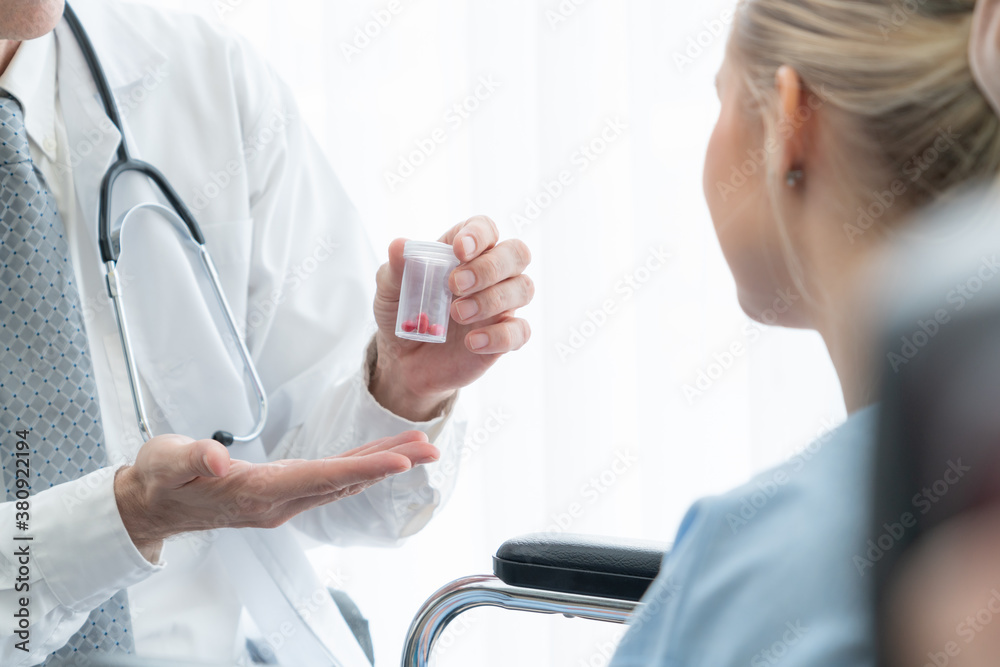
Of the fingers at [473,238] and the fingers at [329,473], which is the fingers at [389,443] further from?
the fingers at [473,238]

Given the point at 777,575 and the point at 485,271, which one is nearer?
the point at 777,575

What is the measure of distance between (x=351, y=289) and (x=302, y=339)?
0.31 ft

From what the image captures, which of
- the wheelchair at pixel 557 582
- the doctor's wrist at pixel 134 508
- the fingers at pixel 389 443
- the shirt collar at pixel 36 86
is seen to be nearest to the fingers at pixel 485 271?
the fingers at pixel 389 443

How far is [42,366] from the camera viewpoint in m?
0.86

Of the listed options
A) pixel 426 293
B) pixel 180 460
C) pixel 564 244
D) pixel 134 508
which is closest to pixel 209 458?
pixel 180 460

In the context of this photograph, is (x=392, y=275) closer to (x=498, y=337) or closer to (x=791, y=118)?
(x=498, y=337)

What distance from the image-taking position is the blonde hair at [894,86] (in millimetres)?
479

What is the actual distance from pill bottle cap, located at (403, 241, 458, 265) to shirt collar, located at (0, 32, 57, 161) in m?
0.48

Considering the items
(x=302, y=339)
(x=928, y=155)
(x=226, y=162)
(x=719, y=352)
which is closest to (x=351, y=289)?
(x=302, y=339)

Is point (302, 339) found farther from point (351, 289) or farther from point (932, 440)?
point (932, 440)

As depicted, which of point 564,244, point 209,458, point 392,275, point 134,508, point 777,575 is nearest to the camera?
point 777,575

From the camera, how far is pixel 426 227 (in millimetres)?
1502

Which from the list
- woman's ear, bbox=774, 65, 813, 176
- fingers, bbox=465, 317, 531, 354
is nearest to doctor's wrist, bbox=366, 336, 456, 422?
fingers, bbox=465, 317, 531, 354

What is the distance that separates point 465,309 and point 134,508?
1.22ft
